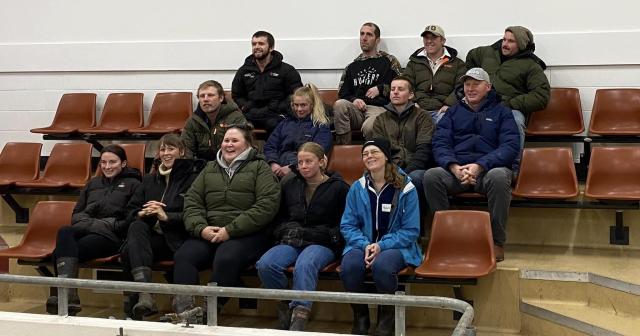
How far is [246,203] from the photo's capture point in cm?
530

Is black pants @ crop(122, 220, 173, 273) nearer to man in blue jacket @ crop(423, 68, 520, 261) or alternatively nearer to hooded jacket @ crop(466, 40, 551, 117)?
man in blue jacket @ crop(423, 68, 520, 261)

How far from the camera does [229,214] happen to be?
527cm

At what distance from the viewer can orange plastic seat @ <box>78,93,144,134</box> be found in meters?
7.19

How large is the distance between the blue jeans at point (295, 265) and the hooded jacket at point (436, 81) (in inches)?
69.1

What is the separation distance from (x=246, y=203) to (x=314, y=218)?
0.44 metres

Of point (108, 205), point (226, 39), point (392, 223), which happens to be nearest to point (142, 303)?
point (108, 205)

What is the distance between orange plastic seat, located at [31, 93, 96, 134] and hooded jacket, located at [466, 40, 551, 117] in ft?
10.2

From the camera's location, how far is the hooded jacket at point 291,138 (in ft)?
19.5

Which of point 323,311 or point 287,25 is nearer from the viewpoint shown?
point 323,311

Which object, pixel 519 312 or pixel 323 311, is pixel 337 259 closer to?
pixel 323 311

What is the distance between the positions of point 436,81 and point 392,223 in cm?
172

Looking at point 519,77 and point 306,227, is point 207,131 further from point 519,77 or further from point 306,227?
point 519,77

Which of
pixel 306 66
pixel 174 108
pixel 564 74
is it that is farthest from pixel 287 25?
pixel 564 74

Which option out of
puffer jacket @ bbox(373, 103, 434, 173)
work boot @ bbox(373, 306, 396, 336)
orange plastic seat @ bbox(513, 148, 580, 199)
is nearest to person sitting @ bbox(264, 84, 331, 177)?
puffer jacket @ bbox(373, 103, 434, 173)
